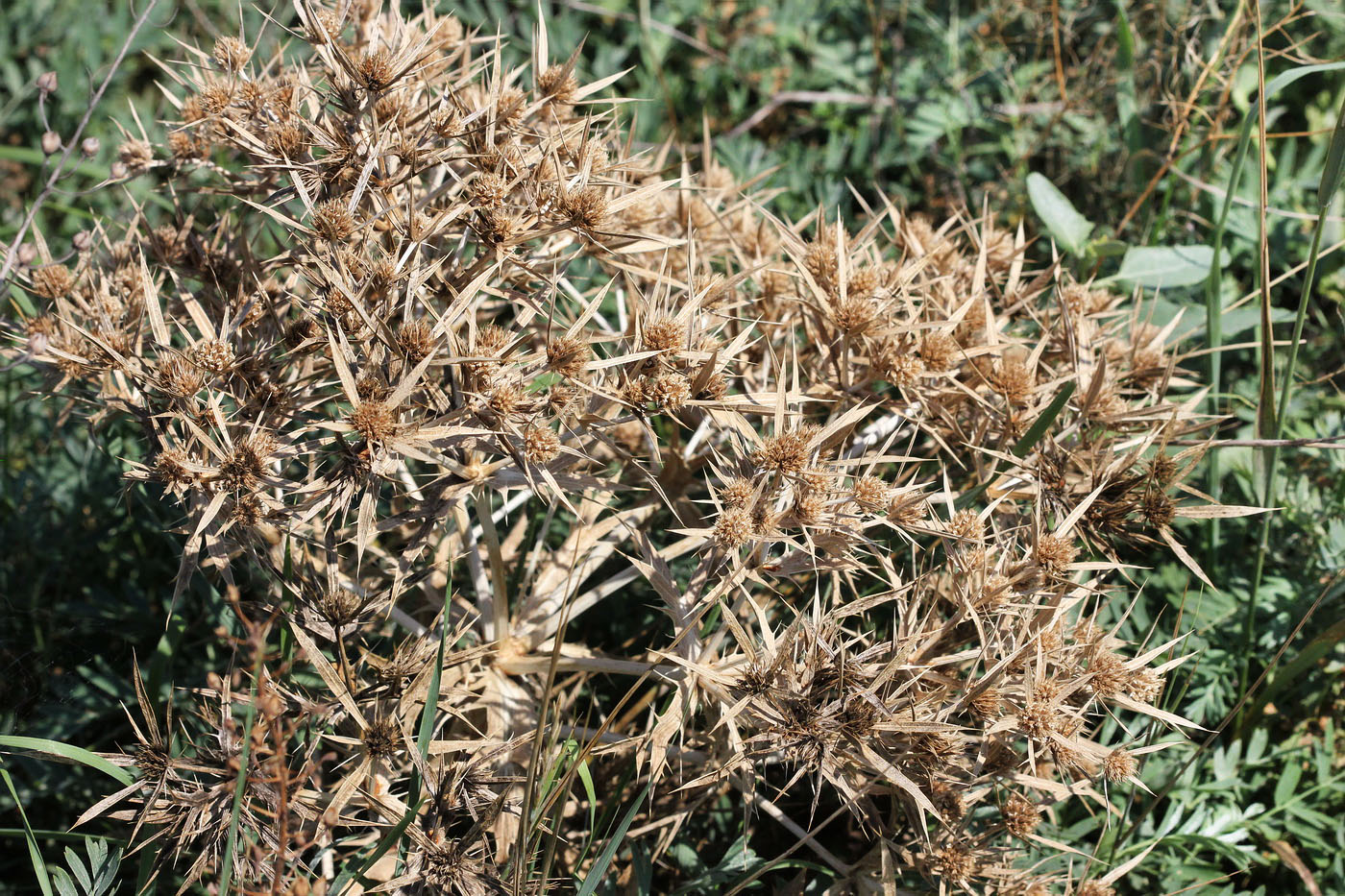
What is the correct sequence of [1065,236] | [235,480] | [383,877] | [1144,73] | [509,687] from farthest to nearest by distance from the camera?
[1144,73] < [1065,236] < [509,687] < [383,877] < [235,480]

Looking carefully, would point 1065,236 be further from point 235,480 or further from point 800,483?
point 235,480

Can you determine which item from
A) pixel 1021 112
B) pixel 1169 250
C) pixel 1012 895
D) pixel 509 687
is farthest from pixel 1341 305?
pixel 509 687

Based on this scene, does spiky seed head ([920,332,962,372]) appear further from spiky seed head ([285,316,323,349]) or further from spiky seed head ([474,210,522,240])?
spiky seed head ([285,316,323,349])

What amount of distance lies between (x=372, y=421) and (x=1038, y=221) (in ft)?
7.74

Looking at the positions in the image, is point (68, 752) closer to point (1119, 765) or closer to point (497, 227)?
point (497, 227)

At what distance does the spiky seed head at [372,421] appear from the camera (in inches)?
50.4

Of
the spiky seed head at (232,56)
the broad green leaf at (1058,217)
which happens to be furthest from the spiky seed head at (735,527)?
the broad green leaf at (1058,217)

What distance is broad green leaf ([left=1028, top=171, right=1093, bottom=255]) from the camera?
7.36 feet

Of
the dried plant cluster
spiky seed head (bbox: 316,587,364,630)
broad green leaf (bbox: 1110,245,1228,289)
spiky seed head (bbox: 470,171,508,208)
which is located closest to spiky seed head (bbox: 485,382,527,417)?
the dried plant cluster

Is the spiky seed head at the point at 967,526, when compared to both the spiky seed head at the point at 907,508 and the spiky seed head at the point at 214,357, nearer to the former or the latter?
the spiky seed head at the point at 907,508

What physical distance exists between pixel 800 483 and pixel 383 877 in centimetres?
95

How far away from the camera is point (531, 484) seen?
1.34 metres

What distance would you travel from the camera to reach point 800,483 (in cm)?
142

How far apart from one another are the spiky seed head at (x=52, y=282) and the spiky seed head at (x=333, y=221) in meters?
0.53
